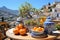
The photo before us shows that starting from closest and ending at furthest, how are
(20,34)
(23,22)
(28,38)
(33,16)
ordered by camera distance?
1. (28,38)
2. (20,34)
3. (23,22)
4. (33,16)

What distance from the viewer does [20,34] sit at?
1.72 metres

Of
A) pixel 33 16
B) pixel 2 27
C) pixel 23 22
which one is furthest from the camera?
pixel 2 27

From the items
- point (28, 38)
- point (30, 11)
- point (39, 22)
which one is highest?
point (30, 11)

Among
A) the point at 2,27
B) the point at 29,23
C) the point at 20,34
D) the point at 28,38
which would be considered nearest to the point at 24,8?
the point at 29,23

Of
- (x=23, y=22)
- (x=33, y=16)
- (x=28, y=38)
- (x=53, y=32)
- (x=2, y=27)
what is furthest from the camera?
(x=2, y=27)

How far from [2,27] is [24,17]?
1212 millimetres

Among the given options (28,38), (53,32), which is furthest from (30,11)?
(28,38)

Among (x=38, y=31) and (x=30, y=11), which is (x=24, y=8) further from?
(x=38, y=31)

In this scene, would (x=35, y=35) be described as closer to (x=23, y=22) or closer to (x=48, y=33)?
(x=48, y=33)

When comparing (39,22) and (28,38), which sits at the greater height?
(39,22)

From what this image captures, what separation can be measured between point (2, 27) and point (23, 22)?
4.17ft

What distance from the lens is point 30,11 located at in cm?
208

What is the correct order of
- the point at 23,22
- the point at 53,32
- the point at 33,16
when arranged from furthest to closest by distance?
1. the point at 33,16
2. the point at 23,22
3. the point at 53,32

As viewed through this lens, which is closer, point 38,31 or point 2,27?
point 38,31
